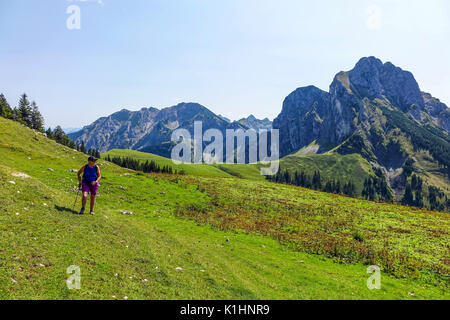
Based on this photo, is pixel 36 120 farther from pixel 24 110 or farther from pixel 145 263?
pixel 145 263

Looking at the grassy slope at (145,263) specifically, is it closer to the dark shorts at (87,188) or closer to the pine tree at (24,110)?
the dark shorts at (87,188)

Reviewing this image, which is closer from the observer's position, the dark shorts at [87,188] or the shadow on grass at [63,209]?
the shadow on grass at [63,209]

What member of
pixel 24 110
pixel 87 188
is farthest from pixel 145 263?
pixel 24 110

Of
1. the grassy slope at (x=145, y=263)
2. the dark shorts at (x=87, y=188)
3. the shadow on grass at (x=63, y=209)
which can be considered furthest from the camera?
the dark shorts at (x=87, y=188)

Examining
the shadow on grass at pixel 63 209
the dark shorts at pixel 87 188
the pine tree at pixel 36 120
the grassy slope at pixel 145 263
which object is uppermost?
the pine tree at pixel 36 120

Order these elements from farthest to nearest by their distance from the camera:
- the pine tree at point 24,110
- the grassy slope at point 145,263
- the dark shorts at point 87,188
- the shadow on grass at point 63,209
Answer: the pine tree at point 24,110 < the dark shorts at point 87,188 < the shadow on grass at point 63,209 < the grassy slope at point 145,263

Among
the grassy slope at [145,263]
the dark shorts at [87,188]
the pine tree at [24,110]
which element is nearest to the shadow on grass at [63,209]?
the grassy slope at [145,263]

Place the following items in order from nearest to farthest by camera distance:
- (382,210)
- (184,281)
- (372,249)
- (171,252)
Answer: (184,281) → (171,252) → (372,249) → (382,210)

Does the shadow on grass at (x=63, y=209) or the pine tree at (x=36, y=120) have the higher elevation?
Answer: the pine tree at (x=36, y=120)

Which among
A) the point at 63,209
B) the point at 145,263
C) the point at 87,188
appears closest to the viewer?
the point at 145,263

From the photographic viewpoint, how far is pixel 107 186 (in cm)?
3703
